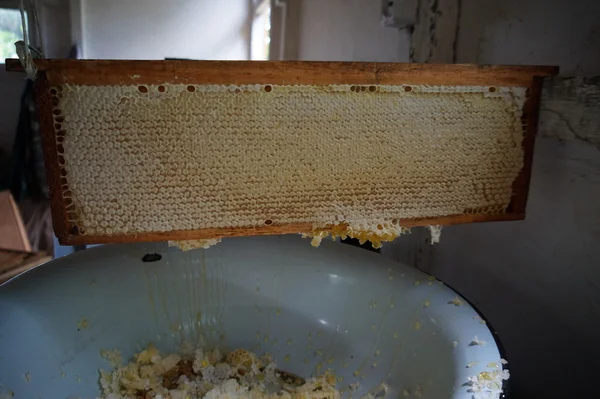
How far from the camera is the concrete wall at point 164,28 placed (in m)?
4.47

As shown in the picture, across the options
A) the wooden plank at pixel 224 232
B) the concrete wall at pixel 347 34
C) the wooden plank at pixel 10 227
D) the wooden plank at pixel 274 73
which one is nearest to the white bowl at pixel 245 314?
the wooden plank at pixel 224 232

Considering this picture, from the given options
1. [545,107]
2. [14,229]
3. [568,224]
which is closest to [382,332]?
[568,224]

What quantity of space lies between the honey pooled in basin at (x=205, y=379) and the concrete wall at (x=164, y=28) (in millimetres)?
4069

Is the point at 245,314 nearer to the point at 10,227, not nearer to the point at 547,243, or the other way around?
the point at 547,243

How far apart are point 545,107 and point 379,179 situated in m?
0.40

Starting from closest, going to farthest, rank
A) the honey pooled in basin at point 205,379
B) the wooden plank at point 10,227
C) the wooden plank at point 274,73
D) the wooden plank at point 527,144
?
the wooden plank at point 274,73 → the wooden plank at point 527,144 → the honey pooled in basin at point 205,379 → the wooden plank at point 10,227

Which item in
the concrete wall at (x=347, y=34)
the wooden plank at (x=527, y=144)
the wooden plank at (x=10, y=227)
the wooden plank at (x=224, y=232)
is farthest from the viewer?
the wooden plank at (x=10, y=227)

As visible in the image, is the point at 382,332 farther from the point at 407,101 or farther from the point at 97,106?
the point at 97,106

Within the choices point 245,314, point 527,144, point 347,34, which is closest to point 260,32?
point 347,34

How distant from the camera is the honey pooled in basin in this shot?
1123mm

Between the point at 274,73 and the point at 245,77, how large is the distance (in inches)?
2.1

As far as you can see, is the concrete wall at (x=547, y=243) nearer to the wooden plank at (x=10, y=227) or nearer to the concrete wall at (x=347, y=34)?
the concrete wall at (x=347, y=34)

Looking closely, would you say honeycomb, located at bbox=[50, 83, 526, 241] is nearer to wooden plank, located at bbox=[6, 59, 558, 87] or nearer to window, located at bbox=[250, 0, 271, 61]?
wooden plank, located at bbox=[6, 59, 558, 87]

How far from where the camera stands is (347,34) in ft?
7.42
